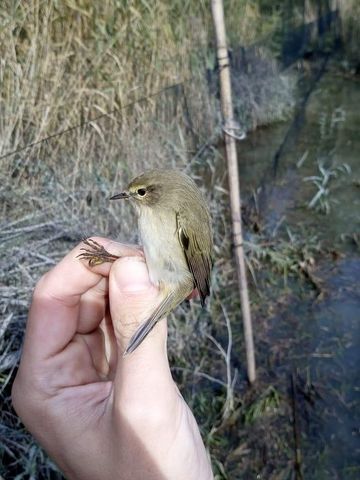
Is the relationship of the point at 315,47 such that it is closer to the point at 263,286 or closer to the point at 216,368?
the point at 263,286

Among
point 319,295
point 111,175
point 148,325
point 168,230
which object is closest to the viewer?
point 148,325

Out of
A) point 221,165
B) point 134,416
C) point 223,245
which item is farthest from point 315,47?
point 134,416

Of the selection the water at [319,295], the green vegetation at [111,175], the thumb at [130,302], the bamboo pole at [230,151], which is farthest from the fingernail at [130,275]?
the water at [319,295]

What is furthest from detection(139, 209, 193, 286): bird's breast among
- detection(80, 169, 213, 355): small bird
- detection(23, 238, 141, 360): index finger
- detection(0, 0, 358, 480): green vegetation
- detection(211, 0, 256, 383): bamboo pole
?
detection(211, 0, 256, 383): bamboo pole

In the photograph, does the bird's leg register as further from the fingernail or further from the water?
the water

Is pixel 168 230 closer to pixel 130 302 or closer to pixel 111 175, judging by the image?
pixel 130 302

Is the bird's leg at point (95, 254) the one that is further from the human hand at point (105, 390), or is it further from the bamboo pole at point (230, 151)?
Result: the bamboo pole at point (230, 151)

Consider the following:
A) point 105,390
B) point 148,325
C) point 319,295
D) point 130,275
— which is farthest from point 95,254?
point 319,295
